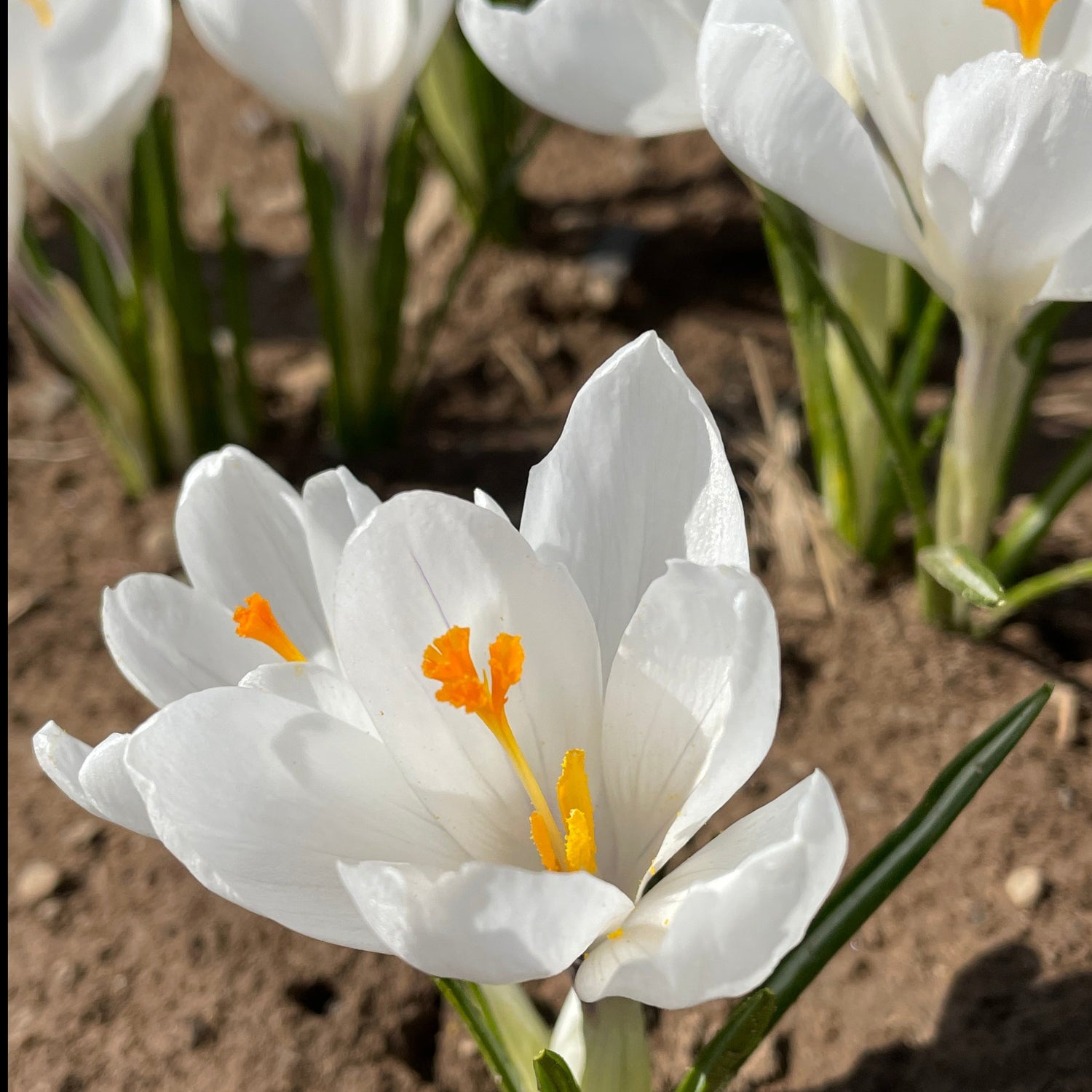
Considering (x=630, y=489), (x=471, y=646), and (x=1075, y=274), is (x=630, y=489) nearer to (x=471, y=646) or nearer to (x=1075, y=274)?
(x=471, y=646)

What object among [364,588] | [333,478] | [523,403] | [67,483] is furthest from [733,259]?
[364,588]

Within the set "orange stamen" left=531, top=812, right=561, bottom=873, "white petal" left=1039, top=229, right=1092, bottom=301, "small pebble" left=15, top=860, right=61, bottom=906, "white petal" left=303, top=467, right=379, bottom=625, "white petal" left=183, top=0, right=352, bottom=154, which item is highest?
"white petal" left=183, top=0, right=352, bottom=154

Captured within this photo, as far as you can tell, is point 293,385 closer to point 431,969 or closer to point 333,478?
point 333,478

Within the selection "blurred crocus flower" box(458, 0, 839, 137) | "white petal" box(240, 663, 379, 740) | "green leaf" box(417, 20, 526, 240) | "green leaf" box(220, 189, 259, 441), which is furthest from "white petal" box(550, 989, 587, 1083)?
"green leaf" box(417, 20, 526, 240)

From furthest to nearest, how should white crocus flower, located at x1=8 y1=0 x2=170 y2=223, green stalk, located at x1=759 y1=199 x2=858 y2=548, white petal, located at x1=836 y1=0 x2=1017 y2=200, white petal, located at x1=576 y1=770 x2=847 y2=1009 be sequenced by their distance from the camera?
1. white crocus flower, located at x1=8 y1=0 x2=170 y2=223
2. green stalk, located at x1=759 y1=199 x2=858 y2=548
3. white petal, located at x1=836 y1=0 x2=1017 y2=200
4. white petal, located at x1=576 y1=770 x2=847 y2=1009

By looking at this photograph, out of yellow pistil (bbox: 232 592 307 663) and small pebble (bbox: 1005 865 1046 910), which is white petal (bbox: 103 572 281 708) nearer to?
yellow pistil (bbox: 232 592 307 663)
